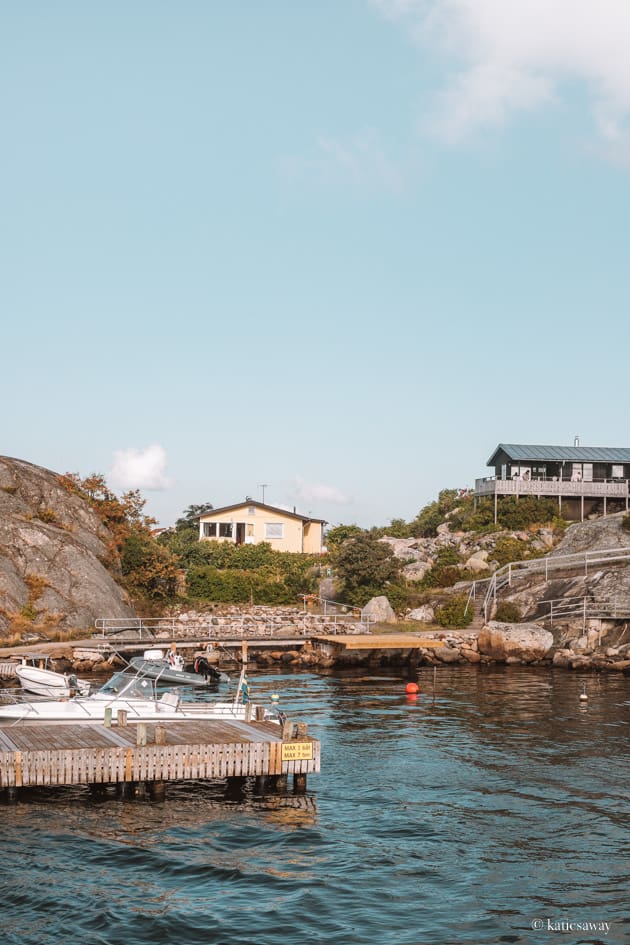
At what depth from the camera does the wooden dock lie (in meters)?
22.5

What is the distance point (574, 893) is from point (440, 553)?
56.0 metres

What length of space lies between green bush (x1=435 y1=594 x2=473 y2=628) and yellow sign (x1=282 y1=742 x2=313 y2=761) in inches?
1413

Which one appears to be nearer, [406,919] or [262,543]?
[406,919]

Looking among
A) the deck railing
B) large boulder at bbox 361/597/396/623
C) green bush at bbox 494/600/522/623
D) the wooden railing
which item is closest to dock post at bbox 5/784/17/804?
large boulder at bbox 361/597/396/623

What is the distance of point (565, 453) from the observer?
8694 cm

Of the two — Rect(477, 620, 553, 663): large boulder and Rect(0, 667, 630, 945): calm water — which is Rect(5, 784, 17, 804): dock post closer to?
Rect(0, 667, 630, 945): calm water

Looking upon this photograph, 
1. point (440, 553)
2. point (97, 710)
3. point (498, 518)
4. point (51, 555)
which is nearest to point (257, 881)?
point (97, 710)

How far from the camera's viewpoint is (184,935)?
16031 millimetres

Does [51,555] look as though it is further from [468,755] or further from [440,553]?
[468,755]

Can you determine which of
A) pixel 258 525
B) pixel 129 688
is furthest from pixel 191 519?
pixel 129 688

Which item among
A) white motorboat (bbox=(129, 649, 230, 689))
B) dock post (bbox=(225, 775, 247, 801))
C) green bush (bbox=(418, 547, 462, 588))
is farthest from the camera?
green bush (bbox=(418, 547, 462, 588))

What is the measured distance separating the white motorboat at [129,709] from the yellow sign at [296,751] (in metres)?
3.53

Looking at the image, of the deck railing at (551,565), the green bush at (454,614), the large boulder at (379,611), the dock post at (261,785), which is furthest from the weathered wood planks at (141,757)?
the deck railing at (551,565)

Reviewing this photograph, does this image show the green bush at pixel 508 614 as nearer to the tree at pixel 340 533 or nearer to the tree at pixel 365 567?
the tree at pixel 365 567
